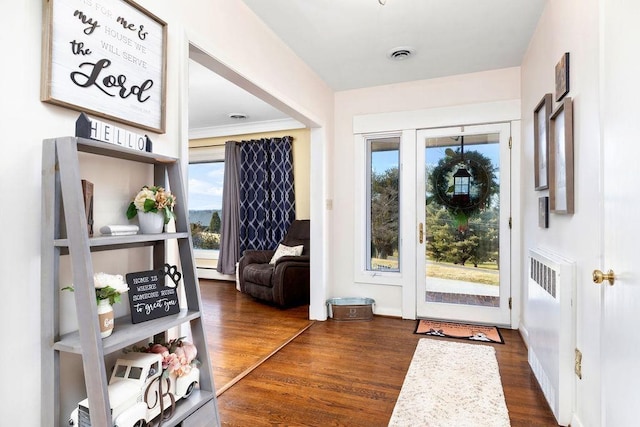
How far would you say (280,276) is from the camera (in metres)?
4.16

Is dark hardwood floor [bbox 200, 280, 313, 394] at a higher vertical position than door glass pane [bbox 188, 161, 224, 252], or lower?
lower

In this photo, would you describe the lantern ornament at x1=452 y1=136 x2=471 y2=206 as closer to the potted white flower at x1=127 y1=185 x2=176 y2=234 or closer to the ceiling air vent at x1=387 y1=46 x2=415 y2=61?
the ceiling air vent at x1=387 y1=46 x2=415 y2=61

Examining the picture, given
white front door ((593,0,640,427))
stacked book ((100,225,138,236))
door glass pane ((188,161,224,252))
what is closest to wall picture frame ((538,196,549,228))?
white front door ((593,0,640,427))

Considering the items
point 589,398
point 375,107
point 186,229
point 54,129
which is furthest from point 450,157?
→ point 54,129

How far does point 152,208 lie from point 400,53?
258cm

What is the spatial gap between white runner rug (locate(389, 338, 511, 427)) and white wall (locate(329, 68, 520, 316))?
1.12m

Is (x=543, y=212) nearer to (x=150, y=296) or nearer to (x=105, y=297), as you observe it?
(x=150, y=296)

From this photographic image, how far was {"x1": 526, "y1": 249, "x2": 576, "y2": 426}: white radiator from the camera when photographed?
178cm

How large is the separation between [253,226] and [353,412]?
12.7ft

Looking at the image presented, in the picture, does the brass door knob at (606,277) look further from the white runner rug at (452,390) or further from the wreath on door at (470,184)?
the wreath on door at (470,184)

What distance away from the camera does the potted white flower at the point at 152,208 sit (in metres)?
1.43

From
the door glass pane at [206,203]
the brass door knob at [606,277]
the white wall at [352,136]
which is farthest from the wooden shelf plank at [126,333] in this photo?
the door glass pane at [206,203]

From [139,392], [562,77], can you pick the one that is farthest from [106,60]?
[562,77]

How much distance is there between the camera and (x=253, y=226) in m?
5.53
